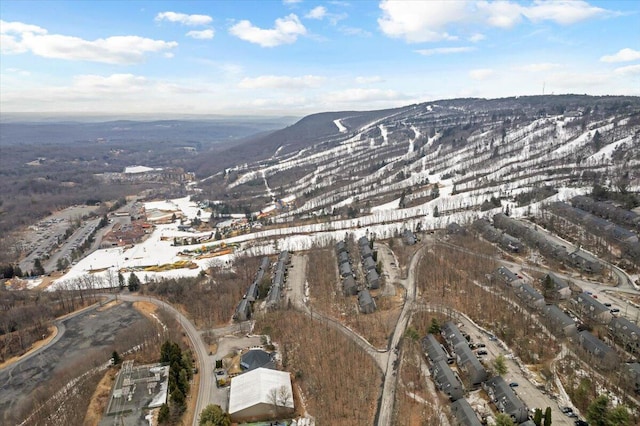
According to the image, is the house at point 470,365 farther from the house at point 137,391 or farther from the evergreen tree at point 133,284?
the evergreen tree at point 133,284

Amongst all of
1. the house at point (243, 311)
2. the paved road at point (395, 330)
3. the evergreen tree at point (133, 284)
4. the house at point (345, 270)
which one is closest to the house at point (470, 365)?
the paved road at point (395, 330)

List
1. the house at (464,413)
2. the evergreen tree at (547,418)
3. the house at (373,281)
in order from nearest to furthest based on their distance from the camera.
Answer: the evergreen tree at (547,418)
the house at (464,413)
the house at (373,281)

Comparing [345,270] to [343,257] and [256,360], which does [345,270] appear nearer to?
[343,257]

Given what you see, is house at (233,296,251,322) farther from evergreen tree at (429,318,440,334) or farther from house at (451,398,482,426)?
house at (451,398,482,426)

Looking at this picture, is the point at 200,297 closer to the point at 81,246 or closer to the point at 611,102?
the point at 81,246

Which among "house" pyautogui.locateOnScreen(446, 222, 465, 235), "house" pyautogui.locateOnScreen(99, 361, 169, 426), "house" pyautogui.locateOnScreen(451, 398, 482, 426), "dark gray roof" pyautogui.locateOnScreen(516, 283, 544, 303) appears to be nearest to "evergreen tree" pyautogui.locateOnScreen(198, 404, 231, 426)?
"house" pyautogui.locateOnScreen(99, 361, 169, 426)

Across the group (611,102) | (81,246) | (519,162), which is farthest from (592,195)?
(611,102)
